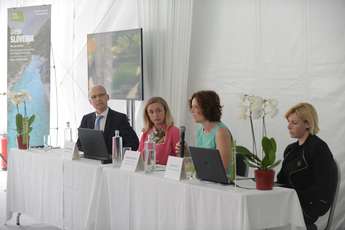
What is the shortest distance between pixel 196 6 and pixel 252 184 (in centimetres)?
285

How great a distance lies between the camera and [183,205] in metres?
3.15

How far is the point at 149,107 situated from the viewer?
423 cm

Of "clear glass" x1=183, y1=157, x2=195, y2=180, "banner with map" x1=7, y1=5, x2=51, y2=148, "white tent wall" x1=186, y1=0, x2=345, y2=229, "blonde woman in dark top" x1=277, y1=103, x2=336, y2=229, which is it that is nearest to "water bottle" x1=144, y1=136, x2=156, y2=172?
"clear glass" x1=183, y1=157, x2=195, y2=180

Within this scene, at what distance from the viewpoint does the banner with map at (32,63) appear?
7.36 m

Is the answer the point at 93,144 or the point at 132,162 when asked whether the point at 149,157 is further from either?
the point at 93,144

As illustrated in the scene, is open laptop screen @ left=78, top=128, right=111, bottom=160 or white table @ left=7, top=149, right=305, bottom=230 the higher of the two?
open laptop screen @ left=78, top=128, right=111, bottom=160

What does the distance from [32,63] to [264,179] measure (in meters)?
5.14

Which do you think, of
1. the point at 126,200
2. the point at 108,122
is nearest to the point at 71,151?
the point at 108,122

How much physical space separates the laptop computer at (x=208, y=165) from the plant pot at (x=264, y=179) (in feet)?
0.57

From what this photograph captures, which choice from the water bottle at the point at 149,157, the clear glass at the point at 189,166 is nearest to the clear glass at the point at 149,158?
the water bottle at the point at 149,157

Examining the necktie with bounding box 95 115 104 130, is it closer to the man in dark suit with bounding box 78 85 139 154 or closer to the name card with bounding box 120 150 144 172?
the man in dark suit with bounding box 78 85 139 154

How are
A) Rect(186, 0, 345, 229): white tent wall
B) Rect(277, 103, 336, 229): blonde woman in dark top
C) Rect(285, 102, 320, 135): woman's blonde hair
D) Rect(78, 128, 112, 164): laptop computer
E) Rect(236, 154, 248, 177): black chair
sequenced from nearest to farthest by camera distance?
Rect(277, 103, 336, 229): blonde woman in dark top, Rect(285, 102, 320, 135): woman's blonde hair, Rect(236, 154, 248, 177): black chair, Rect(78, 128, 112, 164): laptop computer, Rect(186, 0, 345, 229): white tent wall

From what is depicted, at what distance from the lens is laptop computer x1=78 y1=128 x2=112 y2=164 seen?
159 inches

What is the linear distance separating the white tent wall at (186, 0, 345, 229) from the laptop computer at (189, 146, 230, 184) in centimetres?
170
